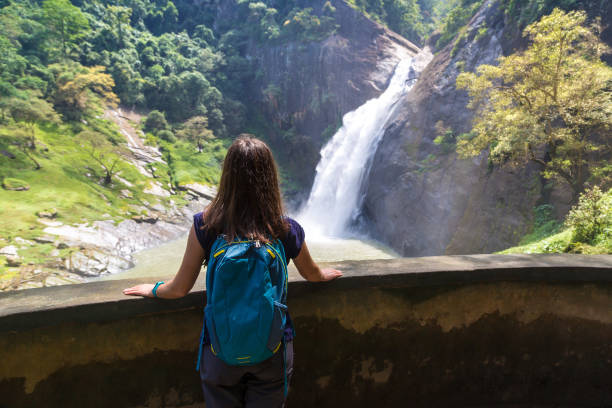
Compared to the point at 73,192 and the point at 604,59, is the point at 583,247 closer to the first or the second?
the point at 604,59

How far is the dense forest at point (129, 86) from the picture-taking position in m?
15.5

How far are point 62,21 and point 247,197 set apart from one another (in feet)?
113

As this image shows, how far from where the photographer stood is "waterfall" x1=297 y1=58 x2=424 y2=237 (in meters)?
19.3

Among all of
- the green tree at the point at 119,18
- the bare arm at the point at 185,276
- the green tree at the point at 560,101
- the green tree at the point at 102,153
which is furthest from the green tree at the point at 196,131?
the bare arm at the point at 185,276

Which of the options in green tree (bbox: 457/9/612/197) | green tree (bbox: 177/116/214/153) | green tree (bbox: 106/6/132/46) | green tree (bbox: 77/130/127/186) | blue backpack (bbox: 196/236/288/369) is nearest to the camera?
blue backpack (bbox: 196/236/288/369)

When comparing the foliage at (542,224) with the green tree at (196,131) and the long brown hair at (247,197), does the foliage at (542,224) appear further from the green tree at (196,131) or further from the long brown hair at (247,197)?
the green tree at (196,131)

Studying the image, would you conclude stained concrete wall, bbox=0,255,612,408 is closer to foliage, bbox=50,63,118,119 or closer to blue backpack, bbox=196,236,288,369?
blue backpack, bbox=196,236,288,369

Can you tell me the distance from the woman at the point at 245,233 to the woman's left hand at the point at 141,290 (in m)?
0.22

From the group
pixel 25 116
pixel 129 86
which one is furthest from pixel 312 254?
pixel 129 86

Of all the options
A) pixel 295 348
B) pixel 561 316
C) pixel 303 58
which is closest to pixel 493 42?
pixel 561 316

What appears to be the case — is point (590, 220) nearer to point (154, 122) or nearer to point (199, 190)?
point (199, 190)

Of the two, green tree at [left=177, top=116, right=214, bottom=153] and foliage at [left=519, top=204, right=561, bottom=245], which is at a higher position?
green tree at [left=177, top=116, right=214, bottom=153]

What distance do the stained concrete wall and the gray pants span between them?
458 millimetres

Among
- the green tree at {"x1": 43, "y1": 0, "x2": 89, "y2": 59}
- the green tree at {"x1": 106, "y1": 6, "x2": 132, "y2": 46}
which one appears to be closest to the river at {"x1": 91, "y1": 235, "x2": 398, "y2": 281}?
the green tree at {"x1": 43, "y1": 0, "x2": 89, "y2": 59}
